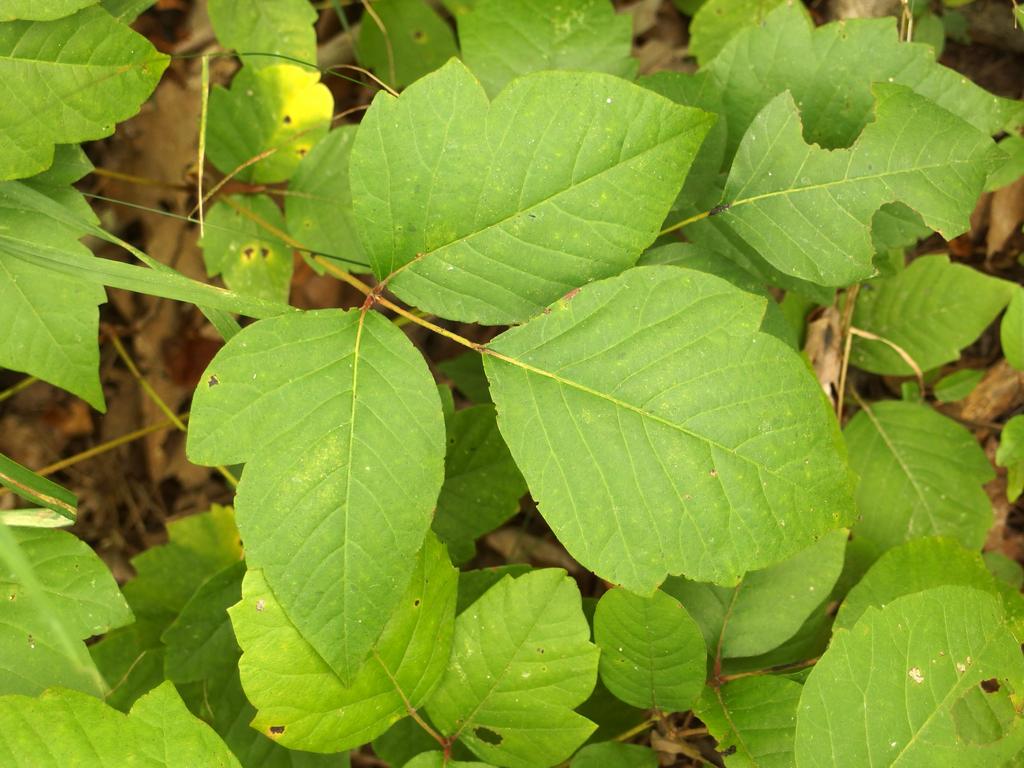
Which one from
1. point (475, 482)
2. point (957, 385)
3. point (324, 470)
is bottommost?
point (475, 482)

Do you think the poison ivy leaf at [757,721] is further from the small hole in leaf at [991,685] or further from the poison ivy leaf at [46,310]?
the poison ivy leaf at [46,310]

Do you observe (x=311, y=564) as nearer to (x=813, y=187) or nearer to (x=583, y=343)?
(x=583, y=343)

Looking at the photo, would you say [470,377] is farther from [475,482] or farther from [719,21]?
[719,21]

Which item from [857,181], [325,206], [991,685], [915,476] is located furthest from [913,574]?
[325,206]

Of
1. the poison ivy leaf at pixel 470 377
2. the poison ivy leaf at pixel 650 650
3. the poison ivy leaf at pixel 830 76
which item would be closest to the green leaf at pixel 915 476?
the poison ivy leaf at pixel 650 650

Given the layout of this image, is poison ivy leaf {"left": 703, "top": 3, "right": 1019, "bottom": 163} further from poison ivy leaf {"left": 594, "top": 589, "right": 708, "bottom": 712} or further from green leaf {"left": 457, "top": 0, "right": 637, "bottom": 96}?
poison ivy leaf {"left": 594, "top": 589, "right": 708, "bottom": 712}
